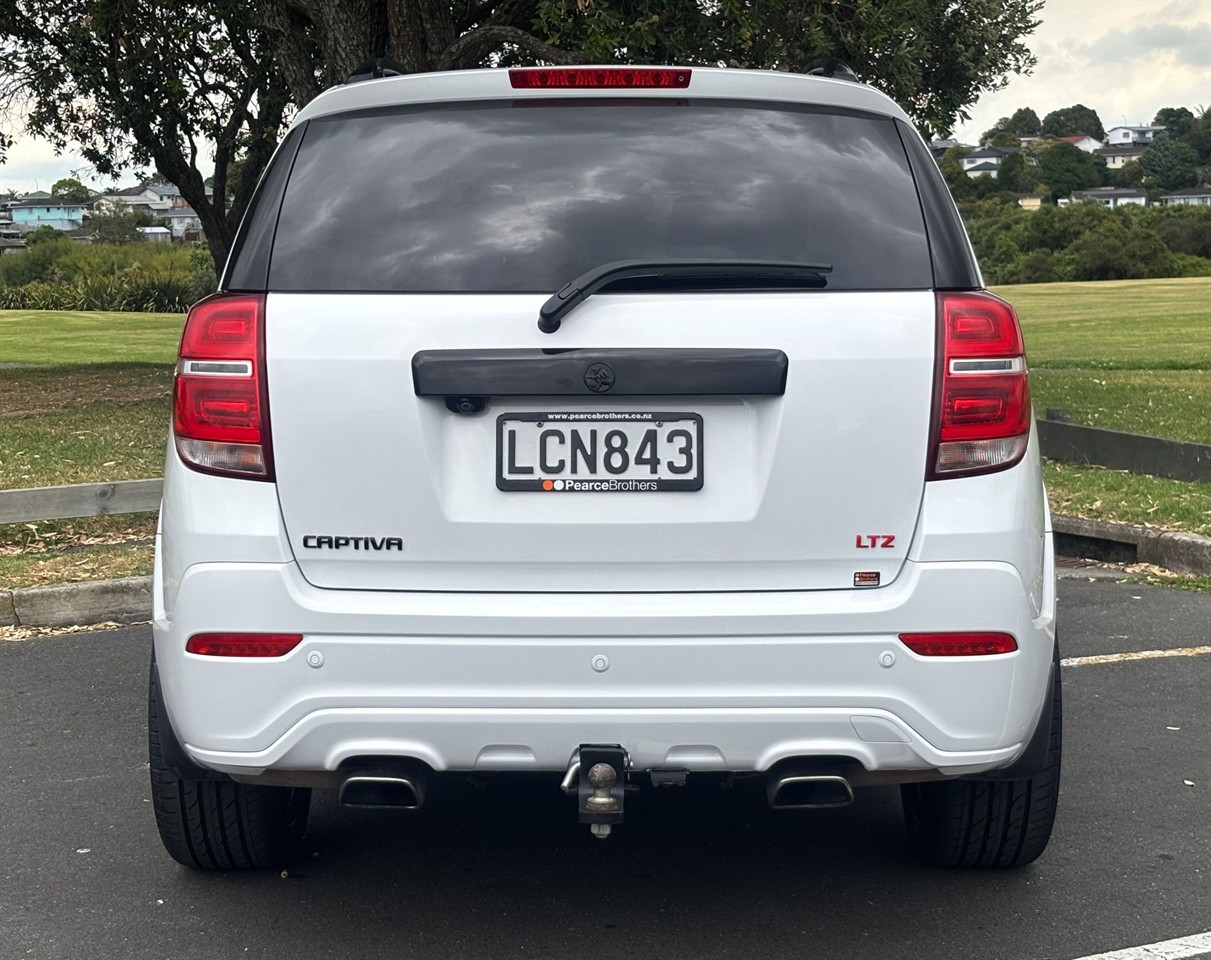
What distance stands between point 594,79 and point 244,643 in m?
1.41

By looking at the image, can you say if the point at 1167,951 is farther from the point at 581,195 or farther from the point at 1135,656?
the point at 1135,656

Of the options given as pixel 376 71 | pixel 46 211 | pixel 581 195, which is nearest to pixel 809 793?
pixel 581 195

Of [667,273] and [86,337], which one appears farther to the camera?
[86,337]

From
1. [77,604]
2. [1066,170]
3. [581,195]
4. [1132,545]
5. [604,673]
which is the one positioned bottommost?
[1066,170]

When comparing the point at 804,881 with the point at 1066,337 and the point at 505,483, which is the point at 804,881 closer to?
the point at 505,483

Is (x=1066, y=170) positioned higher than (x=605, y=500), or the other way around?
(x=605, y=500)

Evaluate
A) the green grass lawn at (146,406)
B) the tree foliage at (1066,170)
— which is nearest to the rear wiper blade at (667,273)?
Result: the green grass lawn at (146,406)

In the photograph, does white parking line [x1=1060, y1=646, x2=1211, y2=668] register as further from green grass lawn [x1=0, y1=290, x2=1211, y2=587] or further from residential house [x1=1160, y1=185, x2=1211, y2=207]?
residential house [x1=1160, y1=185, x2=1211, y2=207]

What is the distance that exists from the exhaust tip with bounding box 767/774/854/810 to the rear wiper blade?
101 centimetres

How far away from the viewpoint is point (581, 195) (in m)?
3.31

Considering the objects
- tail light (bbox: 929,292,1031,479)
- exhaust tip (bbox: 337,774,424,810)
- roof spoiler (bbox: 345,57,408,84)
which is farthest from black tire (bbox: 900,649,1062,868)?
roof spoiler (bbox: 345,57,408,84)

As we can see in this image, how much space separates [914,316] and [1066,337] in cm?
3504

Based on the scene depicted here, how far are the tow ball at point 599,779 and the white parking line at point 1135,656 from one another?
3457 mm

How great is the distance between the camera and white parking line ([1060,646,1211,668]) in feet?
20.5
